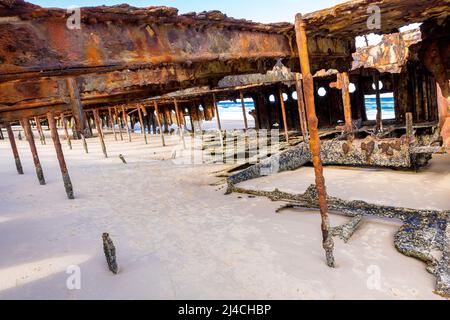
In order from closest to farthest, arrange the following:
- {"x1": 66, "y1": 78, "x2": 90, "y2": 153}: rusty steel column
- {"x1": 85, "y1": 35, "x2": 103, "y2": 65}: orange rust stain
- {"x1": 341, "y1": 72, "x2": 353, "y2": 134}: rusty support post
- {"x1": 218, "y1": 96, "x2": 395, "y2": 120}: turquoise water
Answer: {"x1": 85, "y1": 35, "x2": 103, "y2": 65}: orange rust stain → {"x1": 66, "y1": 78, "x2": 90, "y2": 153}: rusty steel column → {"x1": 341, "y1": 72, "x2": 353, "y2": 134}: rusty support post → {"x1": 218, "y1": 96, "x2": 395, "y2": 120}: turquoise water

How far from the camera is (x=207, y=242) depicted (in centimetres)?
472

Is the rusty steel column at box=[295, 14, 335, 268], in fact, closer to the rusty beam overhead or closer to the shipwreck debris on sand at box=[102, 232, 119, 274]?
the rusty beam overhead

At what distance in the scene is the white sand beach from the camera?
134 inches

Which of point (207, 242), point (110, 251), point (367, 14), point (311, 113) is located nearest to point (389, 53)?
point (367, 14)

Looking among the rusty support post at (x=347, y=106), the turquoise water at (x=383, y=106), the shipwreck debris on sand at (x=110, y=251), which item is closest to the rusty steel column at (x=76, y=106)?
the shipwreck debris on sand at (x=110, y=251)

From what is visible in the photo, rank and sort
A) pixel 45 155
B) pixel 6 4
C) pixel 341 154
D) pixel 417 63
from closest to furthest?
pixel 6 4
pixel 341 154
pixel 417 63
pixel 45 155

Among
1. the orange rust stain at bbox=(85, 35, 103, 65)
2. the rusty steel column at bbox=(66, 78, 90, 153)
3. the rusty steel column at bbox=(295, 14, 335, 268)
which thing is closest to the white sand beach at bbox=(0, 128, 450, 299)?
the rusty steel column at bbox=(295, 14, 335, 268)

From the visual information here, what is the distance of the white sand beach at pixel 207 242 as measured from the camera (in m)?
3.41

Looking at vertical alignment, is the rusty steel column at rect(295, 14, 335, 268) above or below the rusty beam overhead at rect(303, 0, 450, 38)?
below

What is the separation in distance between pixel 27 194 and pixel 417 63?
13868mm

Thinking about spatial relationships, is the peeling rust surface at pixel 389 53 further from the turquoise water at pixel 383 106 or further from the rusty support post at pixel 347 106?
the turquoise water at pixel 383 106

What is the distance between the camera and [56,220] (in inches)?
245

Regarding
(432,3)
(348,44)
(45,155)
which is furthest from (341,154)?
(45,155)

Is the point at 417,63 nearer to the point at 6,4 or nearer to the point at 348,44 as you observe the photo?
the point at 348,44
